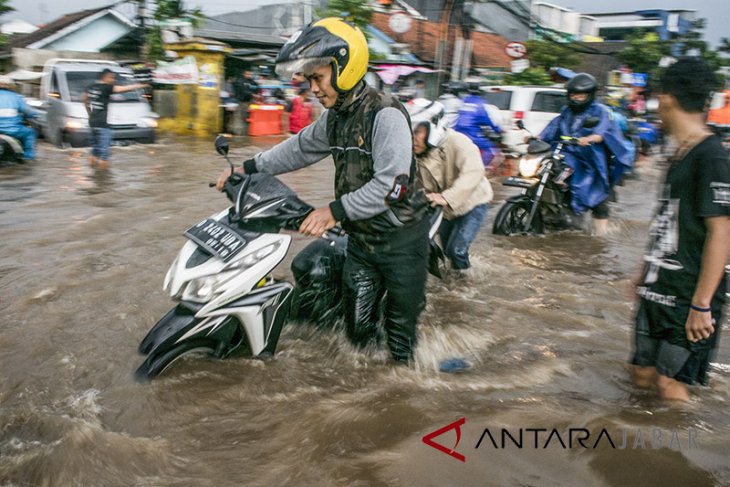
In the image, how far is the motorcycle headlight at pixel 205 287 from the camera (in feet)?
9.29

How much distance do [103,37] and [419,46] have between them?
13.2m

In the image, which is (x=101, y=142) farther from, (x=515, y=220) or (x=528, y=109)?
(x=528, y=109)

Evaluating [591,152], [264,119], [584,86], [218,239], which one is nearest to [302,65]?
[218,239]

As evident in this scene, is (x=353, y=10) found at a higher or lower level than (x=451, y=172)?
higher

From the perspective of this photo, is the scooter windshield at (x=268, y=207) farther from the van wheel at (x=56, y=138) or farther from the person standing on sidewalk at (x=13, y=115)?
the van wheel at (x=56, y=138)

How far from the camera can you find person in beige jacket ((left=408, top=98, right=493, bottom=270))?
4433 millimetres

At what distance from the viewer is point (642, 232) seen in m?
7.81

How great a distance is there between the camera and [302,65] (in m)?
2.74

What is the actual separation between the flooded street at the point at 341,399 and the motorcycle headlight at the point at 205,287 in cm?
58

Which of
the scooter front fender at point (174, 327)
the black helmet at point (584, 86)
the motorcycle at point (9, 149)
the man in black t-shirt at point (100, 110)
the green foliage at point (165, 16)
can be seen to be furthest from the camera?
the green foliage at point (165, 16)

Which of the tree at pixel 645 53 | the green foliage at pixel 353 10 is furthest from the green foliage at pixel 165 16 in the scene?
the tree at pixel 645 53

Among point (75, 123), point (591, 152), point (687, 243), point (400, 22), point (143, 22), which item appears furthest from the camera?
point (143, 22)

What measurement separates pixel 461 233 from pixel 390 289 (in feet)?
6.47

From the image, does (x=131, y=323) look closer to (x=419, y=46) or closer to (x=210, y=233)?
(x=210, y=233)
